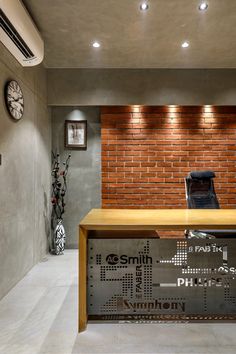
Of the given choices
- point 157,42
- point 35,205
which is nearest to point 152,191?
point 35,205

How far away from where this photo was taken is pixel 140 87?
4691 millimetres

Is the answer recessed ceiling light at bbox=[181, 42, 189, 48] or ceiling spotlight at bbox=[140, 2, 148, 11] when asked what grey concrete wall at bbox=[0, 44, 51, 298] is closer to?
ceiling spotlight at bbox=[140, 2, 148, 11]

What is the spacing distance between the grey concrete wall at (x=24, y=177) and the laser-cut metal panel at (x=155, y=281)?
1.17 meters

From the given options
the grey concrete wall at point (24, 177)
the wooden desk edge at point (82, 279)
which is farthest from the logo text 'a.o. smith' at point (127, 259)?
the grey concrete wall at point (24, 177)

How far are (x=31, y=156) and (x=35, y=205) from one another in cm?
72

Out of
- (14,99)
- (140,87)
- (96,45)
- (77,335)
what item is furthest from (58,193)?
(77,335)

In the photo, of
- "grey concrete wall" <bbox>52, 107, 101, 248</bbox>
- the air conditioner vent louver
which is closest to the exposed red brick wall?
"grey concrete wall" <bbox>52, 107, 101, 248</bbox>

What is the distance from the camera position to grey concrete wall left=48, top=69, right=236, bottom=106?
470 centimetres

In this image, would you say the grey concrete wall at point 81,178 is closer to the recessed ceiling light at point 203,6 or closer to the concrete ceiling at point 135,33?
the concrete ceiling at point 135,33

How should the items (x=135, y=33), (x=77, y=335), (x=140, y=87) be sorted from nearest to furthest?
(x=77, y=335), (x=135, y=33), (x=140, y=87)

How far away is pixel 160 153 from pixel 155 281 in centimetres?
281

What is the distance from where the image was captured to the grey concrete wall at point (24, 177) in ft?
10.0

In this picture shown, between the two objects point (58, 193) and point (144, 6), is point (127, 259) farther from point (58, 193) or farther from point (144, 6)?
point (58, 193)

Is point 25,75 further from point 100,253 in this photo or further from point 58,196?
point 100,253
